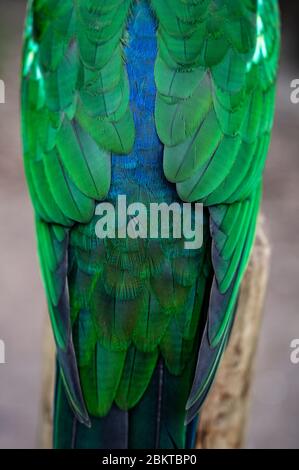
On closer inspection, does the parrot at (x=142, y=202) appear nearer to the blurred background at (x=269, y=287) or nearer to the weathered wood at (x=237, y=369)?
the weathered wood at (x=237, y=369)

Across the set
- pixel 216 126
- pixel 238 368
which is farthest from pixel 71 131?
pixel 238 368

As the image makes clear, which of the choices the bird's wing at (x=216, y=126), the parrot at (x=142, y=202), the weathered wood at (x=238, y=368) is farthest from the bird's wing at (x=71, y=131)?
the weathered wood at (x=238, y=368)

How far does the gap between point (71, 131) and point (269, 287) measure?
10.7 feet

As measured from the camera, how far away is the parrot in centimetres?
216

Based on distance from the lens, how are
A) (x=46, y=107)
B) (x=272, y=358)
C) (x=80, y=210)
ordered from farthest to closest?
(x=272, y=358)
(x=46, y=107)
(x=80, y=210)

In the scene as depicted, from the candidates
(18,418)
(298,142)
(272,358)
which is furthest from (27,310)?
(298,142)

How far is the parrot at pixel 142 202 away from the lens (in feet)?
7.07

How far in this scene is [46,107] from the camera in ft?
7.77

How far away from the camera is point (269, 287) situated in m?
5.30

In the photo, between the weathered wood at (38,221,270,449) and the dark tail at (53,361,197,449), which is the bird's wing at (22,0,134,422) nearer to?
the dark tail at (53,361,197,449)

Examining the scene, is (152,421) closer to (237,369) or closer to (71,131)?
(237,369)

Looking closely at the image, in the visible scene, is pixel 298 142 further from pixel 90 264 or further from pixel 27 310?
pixel 90 264

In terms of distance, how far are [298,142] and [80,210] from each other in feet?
13.7

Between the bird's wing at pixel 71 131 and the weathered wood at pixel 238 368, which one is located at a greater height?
the bird's wing at pixel 71 131
